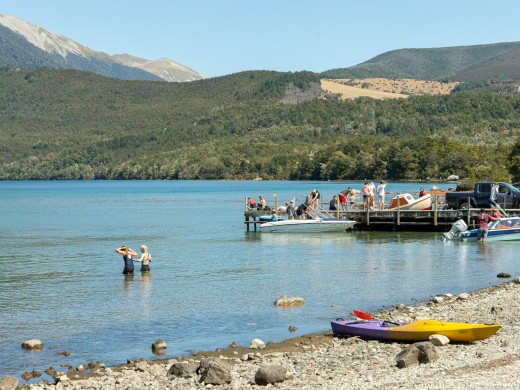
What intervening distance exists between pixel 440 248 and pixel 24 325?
25313 mm

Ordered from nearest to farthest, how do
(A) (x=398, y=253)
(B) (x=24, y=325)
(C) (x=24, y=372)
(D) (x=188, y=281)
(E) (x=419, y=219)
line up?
(C) (x=24, y=372), (B) (x=24, y=325), (D) (x=188, y=281), (A) (x=398, y=253), (E) (x=419, y=219)

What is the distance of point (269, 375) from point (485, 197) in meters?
37.4

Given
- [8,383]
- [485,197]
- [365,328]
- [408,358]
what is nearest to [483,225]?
[485,197]

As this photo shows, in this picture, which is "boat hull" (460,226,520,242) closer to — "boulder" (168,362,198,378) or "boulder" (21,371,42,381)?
"boulder" (168,362,198,378)

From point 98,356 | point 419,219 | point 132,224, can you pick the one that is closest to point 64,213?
point 132,224

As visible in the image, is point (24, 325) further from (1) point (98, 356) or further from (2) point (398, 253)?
(2) point (398, 253)

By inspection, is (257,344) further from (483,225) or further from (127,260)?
(483,225)

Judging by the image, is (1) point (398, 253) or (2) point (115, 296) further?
(1) point (398, 253)

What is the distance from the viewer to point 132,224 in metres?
72.8

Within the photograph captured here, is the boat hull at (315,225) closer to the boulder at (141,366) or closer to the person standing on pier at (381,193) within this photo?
the person standing on pier at (381,193)

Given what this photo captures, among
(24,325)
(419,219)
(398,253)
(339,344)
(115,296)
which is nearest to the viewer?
(339,344)

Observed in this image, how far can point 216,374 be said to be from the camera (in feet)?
55.2

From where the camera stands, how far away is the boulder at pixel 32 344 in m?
21.6

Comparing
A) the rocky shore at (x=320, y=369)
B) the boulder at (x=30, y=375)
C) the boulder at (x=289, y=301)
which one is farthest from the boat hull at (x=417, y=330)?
the boulder at (x=30, y=375)
